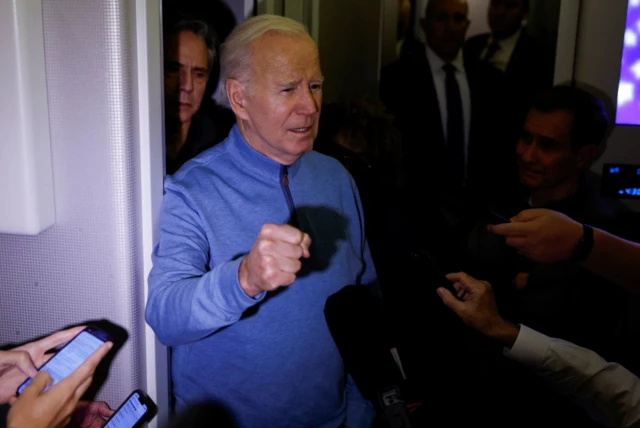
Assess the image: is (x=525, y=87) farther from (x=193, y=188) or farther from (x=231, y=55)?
(x=193, y=188)

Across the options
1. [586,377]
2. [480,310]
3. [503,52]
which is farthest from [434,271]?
[503,52]

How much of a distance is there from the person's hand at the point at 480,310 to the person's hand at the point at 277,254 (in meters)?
0.66

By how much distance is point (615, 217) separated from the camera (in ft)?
5.30

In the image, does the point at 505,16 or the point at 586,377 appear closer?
the point at 586,377

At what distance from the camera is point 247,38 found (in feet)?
3.41

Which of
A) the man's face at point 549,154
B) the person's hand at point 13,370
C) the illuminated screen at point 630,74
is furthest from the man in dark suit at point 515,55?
the person's hand at point 13,370

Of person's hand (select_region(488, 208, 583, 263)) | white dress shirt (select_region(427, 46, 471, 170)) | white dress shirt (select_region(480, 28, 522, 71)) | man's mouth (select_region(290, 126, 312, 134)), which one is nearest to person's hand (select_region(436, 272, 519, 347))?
person's hand (select_region(488, 208, 583, 263))

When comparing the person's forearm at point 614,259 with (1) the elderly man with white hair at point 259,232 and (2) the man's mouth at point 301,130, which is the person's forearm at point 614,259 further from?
(2) the man's mouth at point 301,130

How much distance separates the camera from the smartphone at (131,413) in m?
0.88

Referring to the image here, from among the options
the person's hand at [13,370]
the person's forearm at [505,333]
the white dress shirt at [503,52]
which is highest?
the white dress shirt at [503,52]

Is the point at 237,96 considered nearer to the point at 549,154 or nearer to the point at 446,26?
the point at 549,154

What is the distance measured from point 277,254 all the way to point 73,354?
376 mm

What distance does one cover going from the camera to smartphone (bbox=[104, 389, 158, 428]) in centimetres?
88

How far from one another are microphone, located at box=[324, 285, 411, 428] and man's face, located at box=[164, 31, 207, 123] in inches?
30.0
